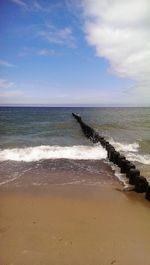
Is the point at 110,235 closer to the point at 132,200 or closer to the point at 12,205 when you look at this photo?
the point at 132,200

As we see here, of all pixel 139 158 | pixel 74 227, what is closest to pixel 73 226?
pixel 74 227

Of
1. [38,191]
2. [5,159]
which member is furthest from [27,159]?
[38,191]

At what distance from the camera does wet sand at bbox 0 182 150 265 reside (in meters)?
5.04

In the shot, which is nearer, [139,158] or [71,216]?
[71,216]

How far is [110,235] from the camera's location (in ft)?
19.0

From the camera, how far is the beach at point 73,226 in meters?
5.06

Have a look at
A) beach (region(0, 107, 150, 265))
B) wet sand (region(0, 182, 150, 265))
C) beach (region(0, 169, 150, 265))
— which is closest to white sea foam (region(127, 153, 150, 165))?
beach (region(0, 107, 150, 265))

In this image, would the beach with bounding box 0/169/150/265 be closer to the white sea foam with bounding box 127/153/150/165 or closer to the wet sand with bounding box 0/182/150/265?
the wet sand with bounding box 0/182/150/265

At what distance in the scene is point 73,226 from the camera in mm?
6164

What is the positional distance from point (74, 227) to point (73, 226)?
0.17 ft

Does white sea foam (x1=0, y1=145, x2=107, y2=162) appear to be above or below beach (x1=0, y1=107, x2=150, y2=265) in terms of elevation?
above

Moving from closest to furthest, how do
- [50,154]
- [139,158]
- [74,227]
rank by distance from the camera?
1. [74,227]
2. [139,158]
3. [50,154]

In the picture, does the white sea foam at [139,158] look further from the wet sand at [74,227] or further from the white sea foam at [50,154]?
the wet sand at [74,227]

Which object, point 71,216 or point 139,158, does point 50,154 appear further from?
point 71,216
